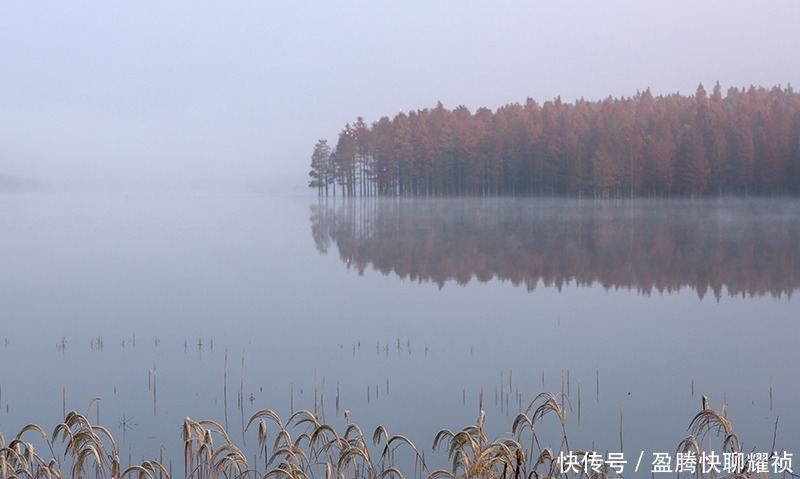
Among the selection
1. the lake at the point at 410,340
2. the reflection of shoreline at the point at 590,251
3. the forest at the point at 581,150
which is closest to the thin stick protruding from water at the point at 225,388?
the lake at the point at 410,340

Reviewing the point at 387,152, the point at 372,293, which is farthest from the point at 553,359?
the point at 387,152

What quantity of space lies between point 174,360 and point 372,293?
856 cm

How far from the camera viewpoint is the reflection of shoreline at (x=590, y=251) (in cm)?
2305

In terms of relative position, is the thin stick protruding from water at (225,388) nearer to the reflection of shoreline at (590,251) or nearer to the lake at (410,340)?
the lake at (410,340)

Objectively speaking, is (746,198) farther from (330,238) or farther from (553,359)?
(553,359)

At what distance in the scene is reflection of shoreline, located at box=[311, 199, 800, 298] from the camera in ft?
75.6

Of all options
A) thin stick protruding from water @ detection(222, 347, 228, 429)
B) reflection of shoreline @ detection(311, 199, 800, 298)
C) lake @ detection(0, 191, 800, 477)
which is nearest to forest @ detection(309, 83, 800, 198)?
reflection of shoreline @ detection(311, 199, 800, 298)

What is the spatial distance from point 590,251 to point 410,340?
1815cm

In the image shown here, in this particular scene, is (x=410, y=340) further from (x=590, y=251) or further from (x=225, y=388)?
(x=590, y=251)

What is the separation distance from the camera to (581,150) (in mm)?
89000

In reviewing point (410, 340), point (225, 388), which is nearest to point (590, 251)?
point (410, 340)

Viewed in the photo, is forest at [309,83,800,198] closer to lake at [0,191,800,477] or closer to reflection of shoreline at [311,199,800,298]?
reflection of shoreline at [311,199,800,298]

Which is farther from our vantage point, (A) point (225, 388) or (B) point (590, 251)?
(B) point (590, 251)

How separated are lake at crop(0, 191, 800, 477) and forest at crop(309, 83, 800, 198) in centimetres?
5287
